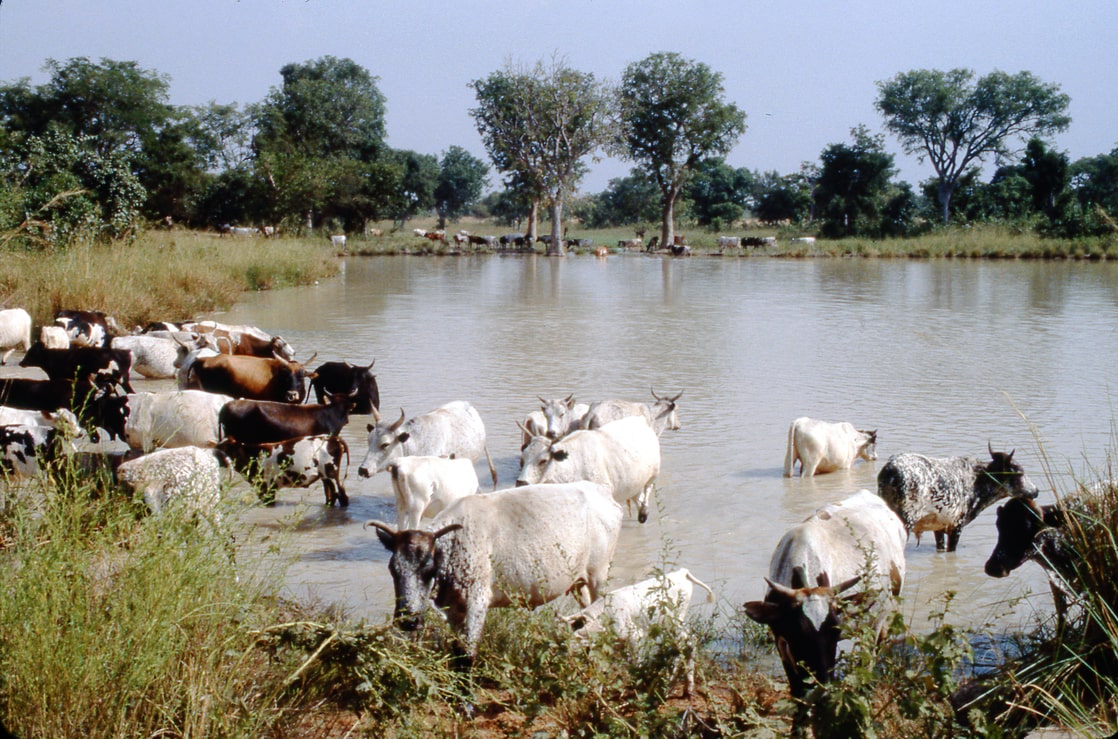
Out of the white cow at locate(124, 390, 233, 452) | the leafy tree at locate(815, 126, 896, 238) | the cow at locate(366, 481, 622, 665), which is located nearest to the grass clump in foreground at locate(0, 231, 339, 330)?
the white cow at locate(124, 390, 233, 452)

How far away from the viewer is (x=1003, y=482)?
7102mm

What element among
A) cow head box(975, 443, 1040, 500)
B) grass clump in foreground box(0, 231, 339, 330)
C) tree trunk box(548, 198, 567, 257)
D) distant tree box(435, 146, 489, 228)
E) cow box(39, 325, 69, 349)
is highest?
distant tree box(435, 146, 489, 228)

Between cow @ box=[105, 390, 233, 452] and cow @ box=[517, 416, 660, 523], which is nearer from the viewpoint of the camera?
cow @ box=[517, 416, 660, 523]

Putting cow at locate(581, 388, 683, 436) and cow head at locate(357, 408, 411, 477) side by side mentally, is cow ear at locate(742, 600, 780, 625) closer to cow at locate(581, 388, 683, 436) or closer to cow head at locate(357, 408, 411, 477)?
cow head at locate(357, 408, 411, 477)

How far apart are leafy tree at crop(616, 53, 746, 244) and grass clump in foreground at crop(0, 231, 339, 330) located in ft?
124

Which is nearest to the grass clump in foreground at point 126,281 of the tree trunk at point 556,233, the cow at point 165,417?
the cow at point 165,417

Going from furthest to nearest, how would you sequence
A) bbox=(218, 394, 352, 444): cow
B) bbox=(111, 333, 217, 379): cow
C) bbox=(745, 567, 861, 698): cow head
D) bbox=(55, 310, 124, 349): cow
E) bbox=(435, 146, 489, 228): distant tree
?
bbox=(435, 146, 489, 228): distant tree → bbox=(55, 310, 124, 349): cow → bbox=(111, 333, 217, 379): cow → bbox=(218, 394, 352, 444): cow → bbox=(745, 567, 861, 698): cow head

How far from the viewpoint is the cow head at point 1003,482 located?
695 centimetres

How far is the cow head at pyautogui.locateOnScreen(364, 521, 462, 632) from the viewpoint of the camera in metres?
4.90

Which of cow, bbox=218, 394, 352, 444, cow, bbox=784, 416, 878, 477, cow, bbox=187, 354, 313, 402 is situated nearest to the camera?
cow, bbox=218, 394, 352, 444

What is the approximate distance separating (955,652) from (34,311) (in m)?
15.7

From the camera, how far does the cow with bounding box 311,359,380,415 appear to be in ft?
37.0

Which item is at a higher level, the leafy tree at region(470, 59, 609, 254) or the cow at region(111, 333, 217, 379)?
the leafy tree at region(470, 59, 609, 254)

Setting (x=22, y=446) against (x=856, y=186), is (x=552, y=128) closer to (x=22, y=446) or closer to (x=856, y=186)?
(x=856, y=186)
